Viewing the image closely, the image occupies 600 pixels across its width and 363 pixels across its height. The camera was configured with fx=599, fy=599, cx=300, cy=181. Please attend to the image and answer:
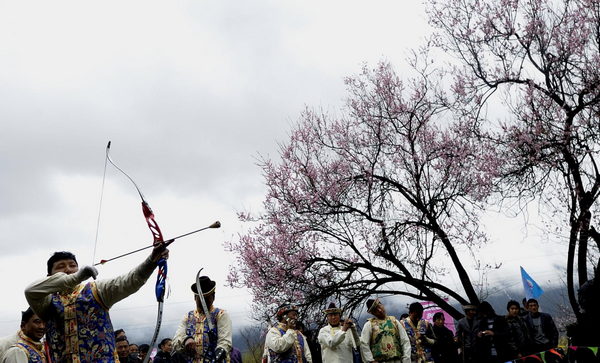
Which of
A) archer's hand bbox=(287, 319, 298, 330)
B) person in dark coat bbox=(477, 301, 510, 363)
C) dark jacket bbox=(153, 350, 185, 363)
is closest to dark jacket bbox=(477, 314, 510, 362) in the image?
person in dark coat bbox=(477, 301, 510, 363)

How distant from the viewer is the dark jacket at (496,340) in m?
9.60

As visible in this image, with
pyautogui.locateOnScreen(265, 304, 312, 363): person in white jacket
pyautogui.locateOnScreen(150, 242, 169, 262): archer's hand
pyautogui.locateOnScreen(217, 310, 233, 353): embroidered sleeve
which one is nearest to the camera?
pyautogui.locateOnScreen(150, 242, 169, 262): archer's hand

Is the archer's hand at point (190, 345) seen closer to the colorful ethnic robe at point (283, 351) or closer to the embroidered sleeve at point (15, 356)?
the embroidered sleeve at point (15, 356)

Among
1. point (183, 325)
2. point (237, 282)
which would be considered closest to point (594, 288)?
point (183, 325)

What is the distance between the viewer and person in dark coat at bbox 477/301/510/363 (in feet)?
31.5

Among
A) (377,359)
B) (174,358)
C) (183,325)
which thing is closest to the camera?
(183,325)

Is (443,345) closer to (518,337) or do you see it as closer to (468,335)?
(468,335)

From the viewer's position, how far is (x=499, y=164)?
48.6 ft

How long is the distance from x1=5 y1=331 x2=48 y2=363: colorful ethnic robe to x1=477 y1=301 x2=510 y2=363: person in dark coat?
7113mm

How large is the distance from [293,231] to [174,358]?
8.37 meters

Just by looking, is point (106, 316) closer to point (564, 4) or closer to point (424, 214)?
point (424, 214)

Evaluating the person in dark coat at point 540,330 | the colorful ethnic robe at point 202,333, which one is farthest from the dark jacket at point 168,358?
the person in dark coat at point 540,330

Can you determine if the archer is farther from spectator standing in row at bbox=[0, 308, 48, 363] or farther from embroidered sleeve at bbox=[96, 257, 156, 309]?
spectator standing in row at bbox=[0, 308, 48, 363]

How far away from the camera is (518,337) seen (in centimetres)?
967
